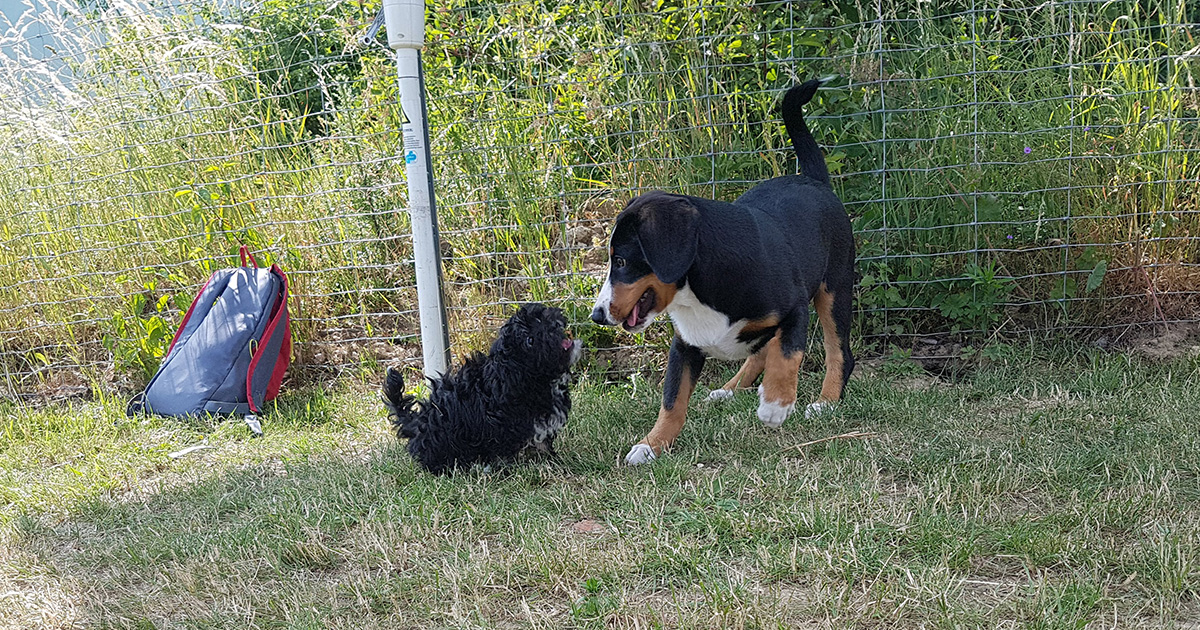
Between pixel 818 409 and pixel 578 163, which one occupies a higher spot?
pixel 578 163

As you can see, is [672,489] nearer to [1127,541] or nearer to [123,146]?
[1127,541]

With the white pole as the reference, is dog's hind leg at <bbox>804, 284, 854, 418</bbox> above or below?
below

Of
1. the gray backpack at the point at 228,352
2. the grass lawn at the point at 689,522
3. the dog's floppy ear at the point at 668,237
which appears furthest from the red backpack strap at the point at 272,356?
the dog's floppy ear at the point at 668,237

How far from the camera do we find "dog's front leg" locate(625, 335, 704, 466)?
3.10 meters

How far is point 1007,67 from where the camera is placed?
4.22 meters

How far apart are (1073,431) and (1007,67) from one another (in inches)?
78.9

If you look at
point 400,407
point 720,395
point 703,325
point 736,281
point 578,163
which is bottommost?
point 720,395

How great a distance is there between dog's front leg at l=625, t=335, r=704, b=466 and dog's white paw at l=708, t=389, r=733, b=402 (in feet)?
1.77

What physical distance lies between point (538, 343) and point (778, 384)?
83 centimetres

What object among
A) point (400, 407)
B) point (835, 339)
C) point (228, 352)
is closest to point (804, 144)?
point (835, 339)

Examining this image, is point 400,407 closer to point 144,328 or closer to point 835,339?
point 835,339

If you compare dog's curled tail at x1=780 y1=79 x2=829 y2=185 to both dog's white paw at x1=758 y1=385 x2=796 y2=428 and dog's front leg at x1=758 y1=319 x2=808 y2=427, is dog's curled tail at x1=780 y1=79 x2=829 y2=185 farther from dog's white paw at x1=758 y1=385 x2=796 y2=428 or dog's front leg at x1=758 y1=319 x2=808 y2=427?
dog's white paw at x1=758 y1=385 x2=796 y2=428

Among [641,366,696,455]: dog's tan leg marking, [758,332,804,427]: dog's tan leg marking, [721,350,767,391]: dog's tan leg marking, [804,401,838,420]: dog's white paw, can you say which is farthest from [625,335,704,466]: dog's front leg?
[721,350,767,391]: dog's tan leg marking

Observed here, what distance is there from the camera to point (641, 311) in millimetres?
2922
